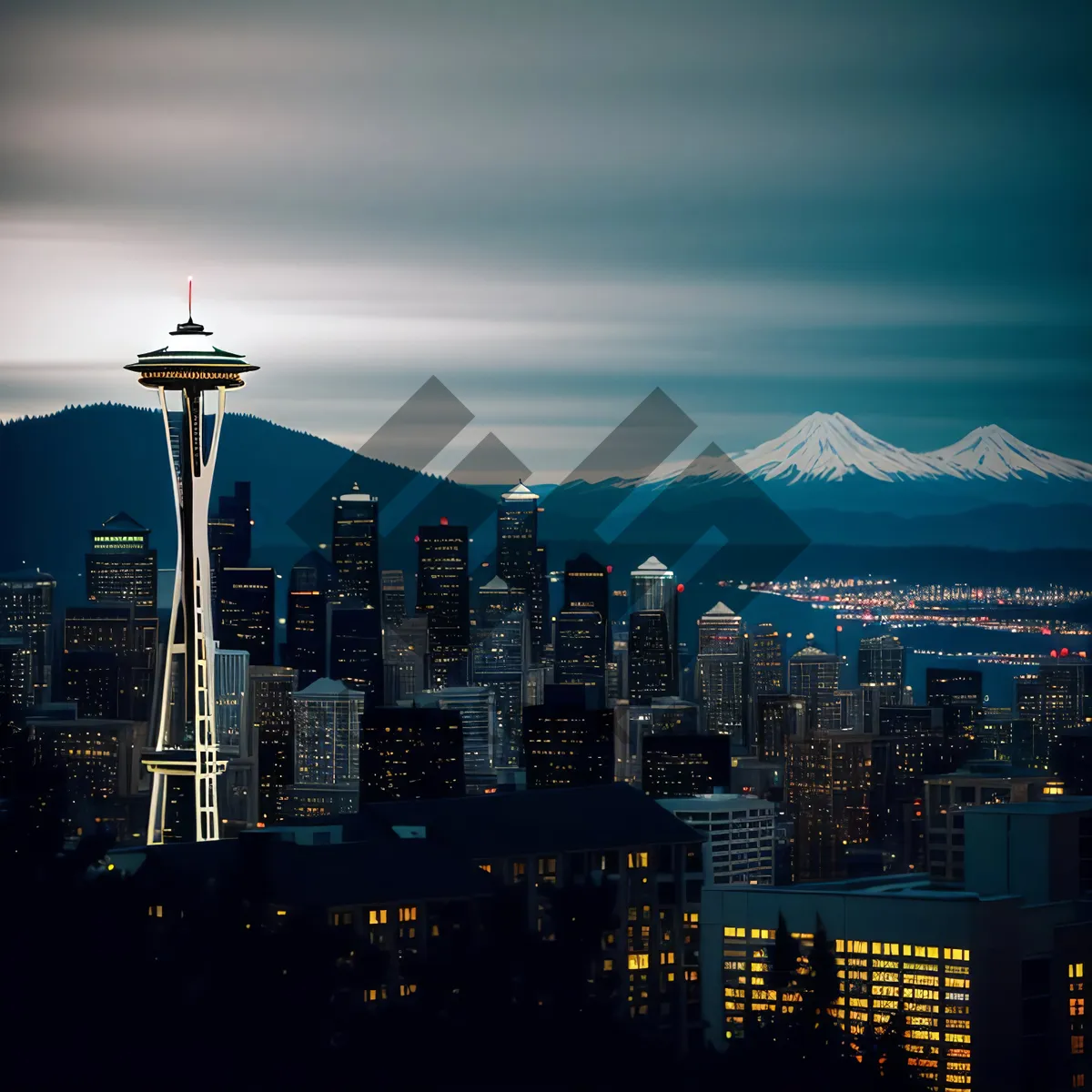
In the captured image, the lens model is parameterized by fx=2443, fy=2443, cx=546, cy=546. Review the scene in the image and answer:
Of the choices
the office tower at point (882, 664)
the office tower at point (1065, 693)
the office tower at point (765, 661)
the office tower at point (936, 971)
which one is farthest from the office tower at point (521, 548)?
the office tower at point (936, 971)

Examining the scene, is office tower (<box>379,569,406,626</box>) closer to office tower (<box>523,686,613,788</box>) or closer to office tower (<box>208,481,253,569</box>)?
office tower (<box>208,481,253,569</box>)

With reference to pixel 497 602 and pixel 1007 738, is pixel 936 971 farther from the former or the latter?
pixel 497 602

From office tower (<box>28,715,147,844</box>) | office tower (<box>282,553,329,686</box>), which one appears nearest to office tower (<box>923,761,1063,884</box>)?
office tower (<box>28,715,147,844</box>)

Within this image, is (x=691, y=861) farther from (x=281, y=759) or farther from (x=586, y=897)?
(x=281, y=759)

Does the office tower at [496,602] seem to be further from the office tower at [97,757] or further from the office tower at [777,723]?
the office tower at [97,757]

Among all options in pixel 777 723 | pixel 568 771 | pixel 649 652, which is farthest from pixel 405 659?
pixel 568 771
